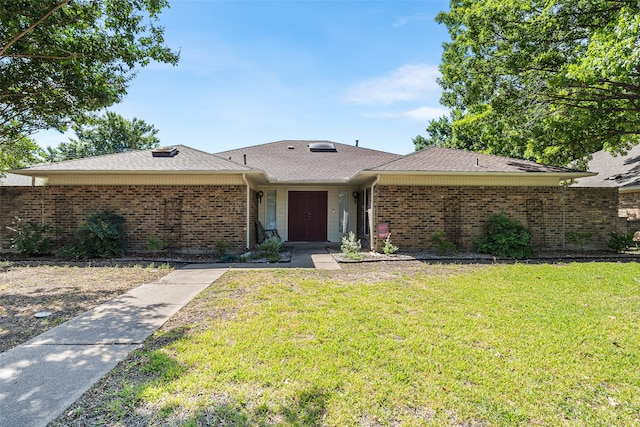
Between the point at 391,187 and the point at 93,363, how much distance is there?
867 cm

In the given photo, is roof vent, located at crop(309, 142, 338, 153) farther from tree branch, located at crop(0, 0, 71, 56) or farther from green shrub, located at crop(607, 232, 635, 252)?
green shrub, located at crop(607, 232, 635, 252)

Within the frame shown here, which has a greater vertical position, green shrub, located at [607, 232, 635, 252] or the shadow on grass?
green shrub, located at [607, 232, 635, 252]

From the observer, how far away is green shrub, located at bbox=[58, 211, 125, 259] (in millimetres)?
9039

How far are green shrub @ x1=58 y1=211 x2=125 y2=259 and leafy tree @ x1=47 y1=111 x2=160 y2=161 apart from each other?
28.3 m

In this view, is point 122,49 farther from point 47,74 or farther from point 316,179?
point 316,179

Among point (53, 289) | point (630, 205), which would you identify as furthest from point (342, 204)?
point (630, 205)

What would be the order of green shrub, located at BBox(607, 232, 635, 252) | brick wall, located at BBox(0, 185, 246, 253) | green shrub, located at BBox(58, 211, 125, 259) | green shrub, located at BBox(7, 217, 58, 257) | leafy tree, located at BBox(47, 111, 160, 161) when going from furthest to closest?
leafy tree, located at BBox(47, 111, 160, 161) → green shrub, located at BBox(607, 232, 635, 252) → brick wall, located at BBox(0, 185, 246, 253) → green shrub, located at BBox(7, 217, 58, 257) → green shrub, located at BBox(58, 211, 125, 259)

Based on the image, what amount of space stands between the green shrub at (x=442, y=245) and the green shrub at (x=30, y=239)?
11.7 metres

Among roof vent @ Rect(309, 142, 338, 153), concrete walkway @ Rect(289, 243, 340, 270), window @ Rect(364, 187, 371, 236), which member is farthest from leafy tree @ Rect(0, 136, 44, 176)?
window @ Rect(364, 187, 371, 236)

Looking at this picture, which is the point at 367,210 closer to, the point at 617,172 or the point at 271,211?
the point at 271,211

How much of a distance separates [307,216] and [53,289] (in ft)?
29.4

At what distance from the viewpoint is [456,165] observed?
10.3 m

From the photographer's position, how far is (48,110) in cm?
888

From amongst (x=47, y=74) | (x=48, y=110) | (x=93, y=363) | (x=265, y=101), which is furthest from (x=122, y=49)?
(x=93, y=363)
